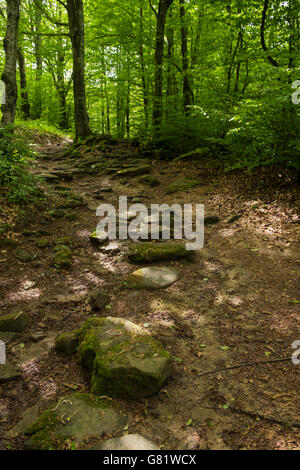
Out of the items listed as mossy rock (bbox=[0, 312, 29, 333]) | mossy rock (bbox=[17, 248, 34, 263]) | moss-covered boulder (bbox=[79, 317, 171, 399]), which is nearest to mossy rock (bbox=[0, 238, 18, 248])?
mossy rock (bbox=[17, 248, 34, 263])

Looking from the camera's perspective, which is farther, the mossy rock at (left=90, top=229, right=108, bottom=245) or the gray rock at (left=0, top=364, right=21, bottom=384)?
the mossy rock at (left=90, top=229, right=108, bottom=245)

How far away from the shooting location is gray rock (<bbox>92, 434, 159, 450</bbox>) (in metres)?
2.07

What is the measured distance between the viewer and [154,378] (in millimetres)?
2531

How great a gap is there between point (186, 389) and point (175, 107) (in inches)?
414

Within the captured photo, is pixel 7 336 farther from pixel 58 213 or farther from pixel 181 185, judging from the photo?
pixel 181 185

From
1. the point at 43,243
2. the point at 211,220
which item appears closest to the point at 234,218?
the point at 211,220

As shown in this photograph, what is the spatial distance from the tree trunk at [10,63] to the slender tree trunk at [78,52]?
174 inches

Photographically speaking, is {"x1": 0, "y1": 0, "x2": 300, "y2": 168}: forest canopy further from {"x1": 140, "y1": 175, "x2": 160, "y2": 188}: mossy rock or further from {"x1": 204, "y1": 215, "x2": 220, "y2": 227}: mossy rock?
{"x1": 204, "y1": 215, "x2": 220, "y2": 227}: mossy rock

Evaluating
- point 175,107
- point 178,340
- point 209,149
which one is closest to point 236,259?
Result: point 178,340

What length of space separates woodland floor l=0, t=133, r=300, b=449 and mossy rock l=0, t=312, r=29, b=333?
138mm

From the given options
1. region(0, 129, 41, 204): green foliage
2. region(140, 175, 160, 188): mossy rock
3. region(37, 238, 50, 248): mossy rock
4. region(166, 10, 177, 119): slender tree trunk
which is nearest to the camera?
region(37, 238, 50, 248): mossy rock

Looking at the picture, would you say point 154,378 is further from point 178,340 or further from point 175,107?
point 175,107

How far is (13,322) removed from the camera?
3.42 metres
